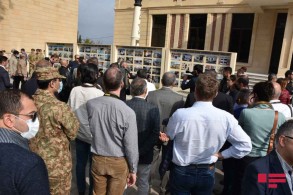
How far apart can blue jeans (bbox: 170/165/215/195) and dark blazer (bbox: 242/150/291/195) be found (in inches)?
32.2

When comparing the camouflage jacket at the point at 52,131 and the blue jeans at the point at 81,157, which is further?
the blue jeans at the point at 81,157

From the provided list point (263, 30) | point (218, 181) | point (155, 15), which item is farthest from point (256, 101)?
point (155, 15)

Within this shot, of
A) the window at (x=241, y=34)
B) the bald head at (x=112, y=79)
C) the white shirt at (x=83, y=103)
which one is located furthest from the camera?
the window at (x=241, y=34)

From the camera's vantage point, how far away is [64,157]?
256 cm

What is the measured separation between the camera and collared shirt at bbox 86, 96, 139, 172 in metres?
2.63

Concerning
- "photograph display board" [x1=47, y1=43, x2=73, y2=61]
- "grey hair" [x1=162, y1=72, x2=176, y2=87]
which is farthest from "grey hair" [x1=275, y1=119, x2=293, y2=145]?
"photograph display board" [x1=47, y1=43, x2=73, y2=61]

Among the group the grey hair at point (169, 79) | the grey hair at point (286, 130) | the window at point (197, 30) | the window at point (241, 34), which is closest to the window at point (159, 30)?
the window at point (197, 30)

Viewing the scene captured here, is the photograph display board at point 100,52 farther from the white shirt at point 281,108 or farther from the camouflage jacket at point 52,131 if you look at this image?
the camouflage jacket at point 52,131

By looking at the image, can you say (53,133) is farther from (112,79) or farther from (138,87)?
(138,87)

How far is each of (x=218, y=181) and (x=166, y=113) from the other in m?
1.68

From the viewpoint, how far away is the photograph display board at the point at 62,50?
481 inches

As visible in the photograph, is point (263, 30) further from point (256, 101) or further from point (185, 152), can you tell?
point (185, 152)

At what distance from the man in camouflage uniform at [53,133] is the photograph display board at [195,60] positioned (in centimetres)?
687

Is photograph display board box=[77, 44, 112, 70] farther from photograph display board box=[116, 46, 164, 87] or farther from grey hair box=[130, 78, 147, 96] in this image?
grey hair box=[130, 78, 147, 96]
